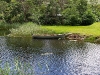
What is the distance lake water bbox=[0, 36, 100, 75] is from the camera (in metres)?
40.8

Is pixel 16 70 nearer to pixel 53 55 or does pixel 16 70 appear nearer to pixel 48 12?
pixel 53 55

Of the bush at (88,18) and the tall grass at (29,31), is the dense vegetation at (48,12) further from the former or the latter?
the tall grass at (29,31)

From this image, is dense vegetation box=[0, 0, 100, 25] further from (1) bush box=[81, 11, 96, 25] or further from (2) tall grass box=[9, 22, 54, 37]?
(2) tall grass box=[9, 22, 54, 37]

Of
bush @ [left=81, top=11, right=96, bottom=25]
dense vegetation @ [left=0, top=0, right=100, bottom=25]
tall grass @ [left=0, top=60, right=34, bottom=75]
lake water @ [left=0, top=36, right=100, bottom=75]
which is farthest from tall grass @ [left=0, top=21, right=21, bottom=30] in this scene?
tall grass @ [left=0, top=60, right=34, bottom=75]

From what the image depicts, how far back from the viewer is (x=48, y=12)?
325 feet

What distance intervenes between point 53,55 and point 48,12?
49076mm

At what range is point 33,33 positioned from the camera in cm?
7881

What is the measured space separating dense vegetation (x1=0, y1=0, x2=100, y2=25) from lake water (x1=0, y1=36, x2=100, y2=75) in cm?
2502

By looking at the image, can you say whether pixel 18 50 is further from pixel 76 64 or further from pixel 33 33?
pixel 33 33

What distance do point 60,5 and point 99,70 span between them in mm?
63288

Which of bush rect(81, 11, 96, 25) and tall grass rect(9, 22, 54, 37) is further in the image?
bush rect(81, 11, 96, 25)

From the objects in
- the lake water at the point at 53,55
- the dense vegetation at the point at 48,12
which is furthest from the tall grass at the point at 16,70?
the dense vegetation at the point at 48,12

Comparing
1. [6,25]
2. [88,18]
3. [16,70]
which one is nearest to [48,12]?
[88,18]

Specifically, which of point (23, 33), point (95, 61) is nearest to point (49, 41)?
point (23, 33)
